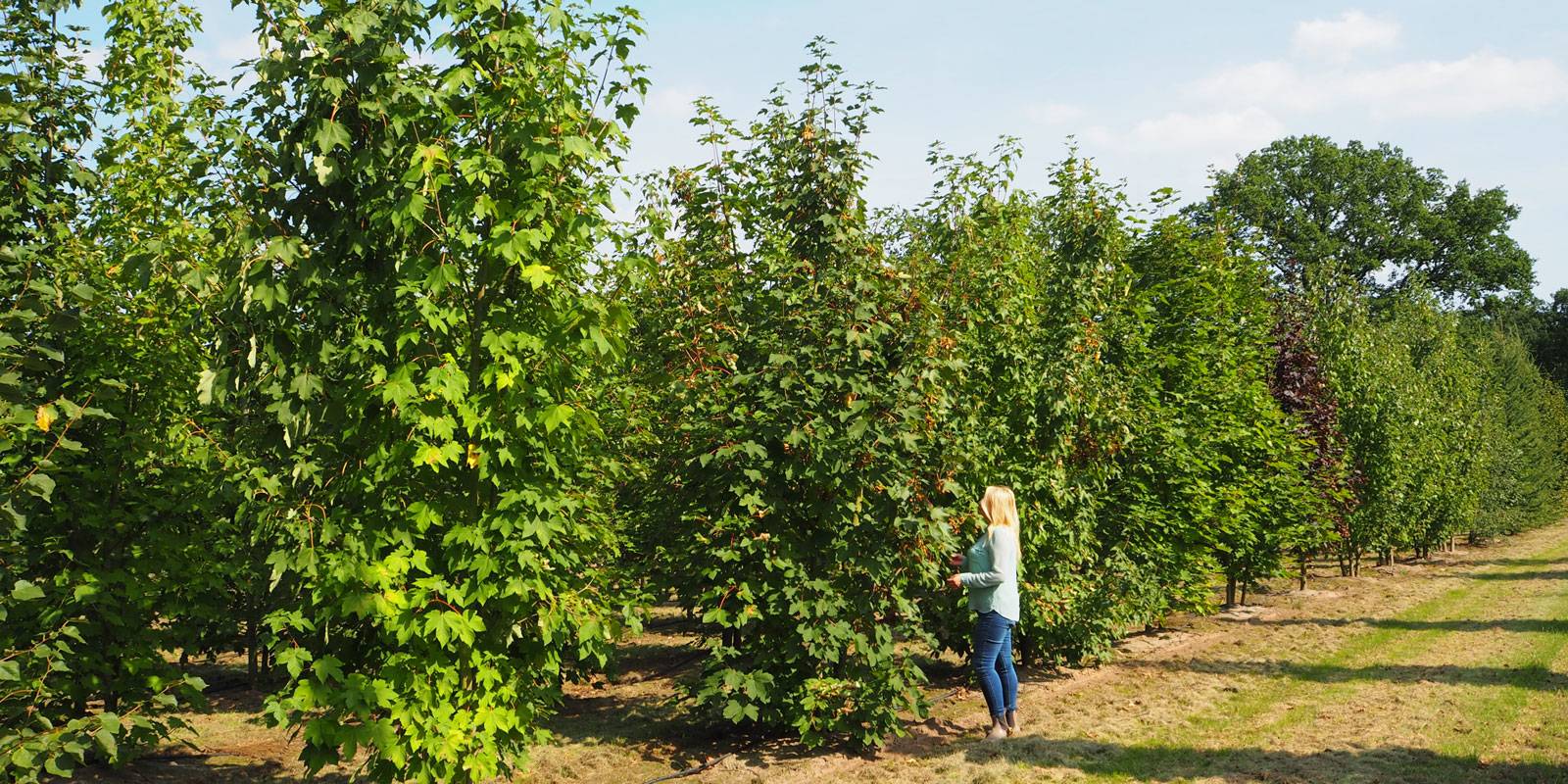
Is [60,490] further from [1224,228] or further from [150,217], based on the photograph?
[1224,228]

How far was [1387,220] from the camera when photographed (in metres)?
48.8

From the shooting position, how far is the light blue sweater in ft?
22.6

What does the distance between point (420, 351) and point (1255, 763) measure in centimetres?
565

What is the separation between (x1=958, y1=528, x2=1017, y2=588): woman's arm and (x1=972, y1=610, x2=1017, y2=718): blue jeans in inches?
8.5

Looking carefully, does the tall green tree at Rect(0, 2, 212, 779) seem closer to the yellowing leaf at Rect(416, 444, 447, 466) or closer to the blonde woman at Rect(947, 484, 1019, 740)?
the yellowing leaf at Rect(416, 444, 447, 466)

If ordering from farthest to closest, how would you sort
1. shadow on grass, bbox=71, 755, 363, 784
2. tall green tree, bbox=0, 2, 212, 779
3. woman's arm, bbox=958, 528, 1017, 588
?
woman's arm, bbox=958, 528, 1017, 588
shadow on grass, bbox=71, 755, 363, 784
tall green tree, bbox=0, 2, 212, 779

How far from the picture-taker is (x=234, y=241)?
193 inches

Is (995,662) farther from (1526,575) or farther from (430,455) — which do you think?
(1526,575)

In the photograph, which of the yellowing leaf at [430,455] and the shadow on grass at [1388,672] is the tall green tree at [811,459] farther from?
the shadow on grass at [1388,672]

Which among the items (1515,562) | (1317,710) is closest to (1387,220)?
(1515,562)

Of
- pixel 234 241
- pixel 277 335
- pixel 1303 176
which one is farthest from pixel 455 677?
pixel 1303 176

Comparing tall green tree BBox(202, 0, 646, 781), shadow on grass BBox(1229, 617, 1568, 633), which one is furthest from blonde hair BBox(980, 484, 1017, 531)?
shadow on grass BBox(1229, 617, 1568, 633)

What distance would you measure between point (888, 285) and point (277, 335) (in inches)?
151

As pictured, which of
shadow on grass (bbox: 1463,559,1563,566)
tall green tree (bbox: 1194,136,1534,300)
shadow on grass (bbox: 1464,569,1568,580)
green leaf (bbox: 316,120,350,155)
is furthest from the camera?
tall green tree (bbox: 1194,136,1534,300)
